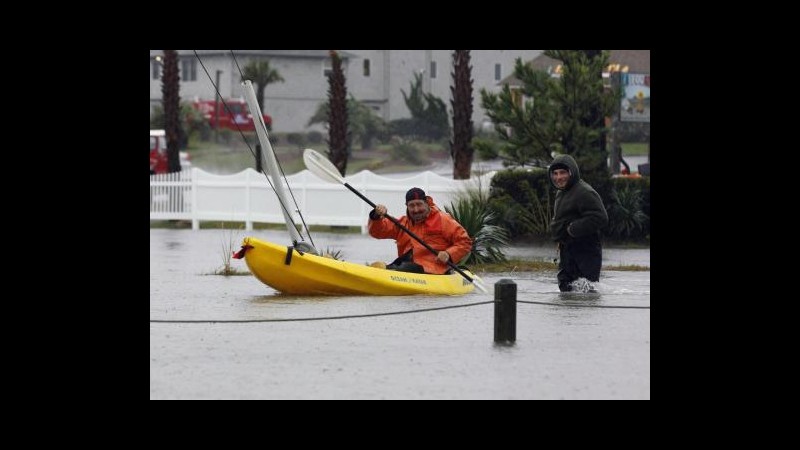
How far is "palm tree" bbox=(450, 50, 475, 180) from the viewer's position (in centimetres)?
3903

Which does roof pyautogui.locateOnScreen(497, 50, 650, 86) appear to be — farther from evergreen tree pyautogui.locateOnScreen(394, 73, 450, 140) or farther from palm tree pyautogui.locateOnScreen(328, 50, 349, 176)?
palm tree pyautogui.locateOnScreen(328, 50, 349, 176)

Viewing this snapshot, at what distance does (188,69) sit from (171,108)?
139ft

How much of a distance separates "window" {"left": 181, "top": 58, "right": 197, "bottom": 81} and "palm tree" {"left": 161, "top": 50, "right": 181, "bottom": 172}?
40130mm

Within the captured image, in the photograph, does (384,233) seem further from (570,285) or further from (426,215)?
(570,285)

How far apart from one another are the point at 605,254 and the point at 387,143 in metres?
54.1

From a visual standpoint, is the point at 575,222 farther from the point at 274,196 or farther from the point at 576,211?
the point at 274,196

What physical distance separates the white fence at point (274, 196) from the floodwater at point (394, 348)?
11.6 meters

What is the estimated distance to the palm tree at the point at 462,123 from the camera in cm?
3903

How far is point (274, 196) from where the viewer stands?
1458 inches

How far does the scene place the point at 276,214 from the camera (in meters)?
36.4

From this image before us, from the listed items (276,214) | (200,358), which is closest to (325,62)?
(276,214)

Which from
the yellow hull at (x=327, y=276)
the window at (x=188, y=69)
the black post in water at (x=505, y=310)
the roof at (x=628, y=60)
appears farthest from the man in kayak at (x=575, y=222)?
the window at (x=188, y=69)

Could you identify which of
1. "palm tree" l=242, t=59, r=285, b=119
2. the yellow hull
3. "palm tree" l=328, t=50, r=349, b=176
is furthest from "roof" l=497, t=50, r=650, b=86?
the yellow hull

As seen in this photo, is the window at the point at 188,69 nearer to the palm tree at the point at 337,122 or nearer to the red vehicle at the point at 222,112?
the red vehicle at the point at 222,112
